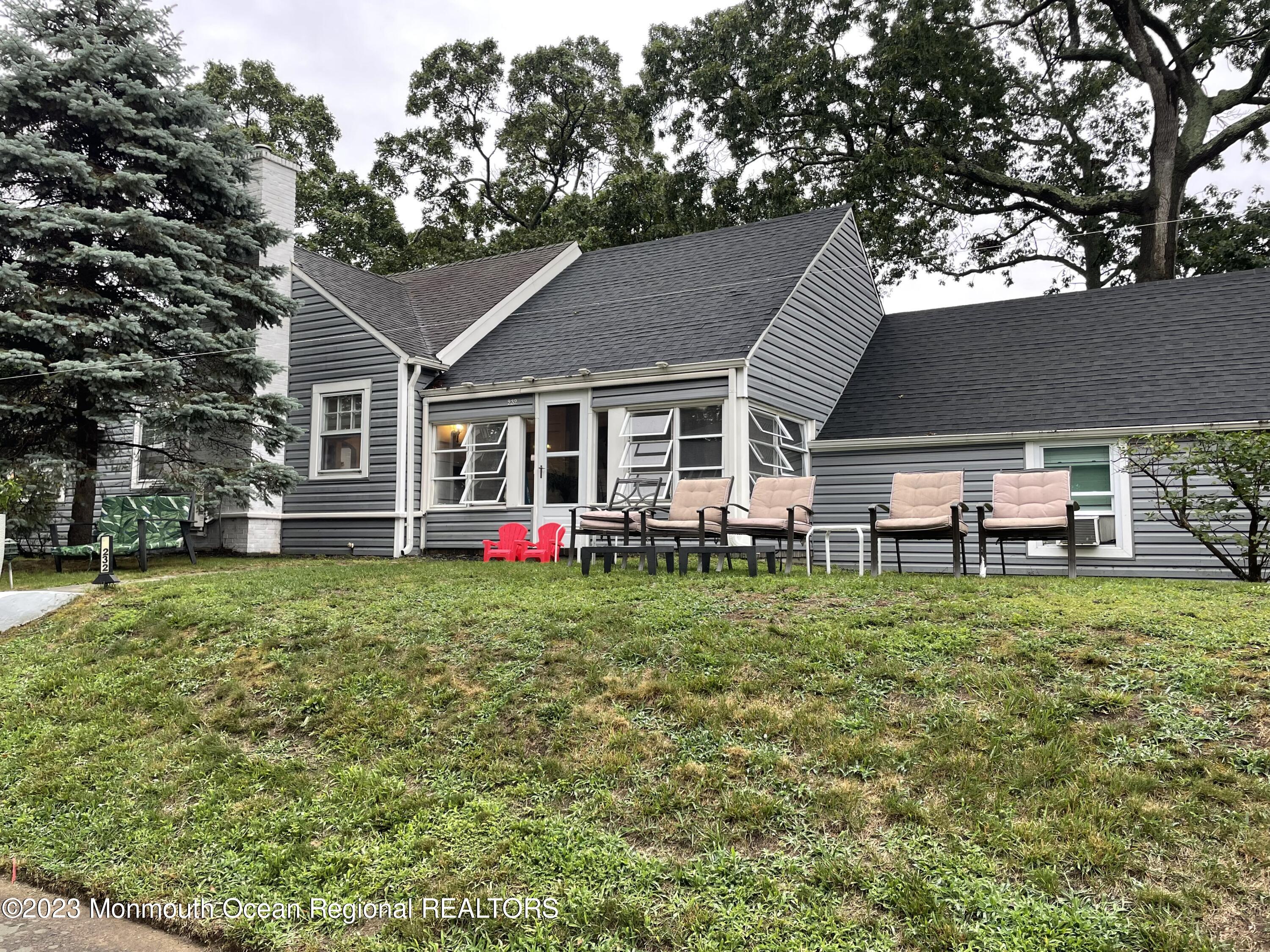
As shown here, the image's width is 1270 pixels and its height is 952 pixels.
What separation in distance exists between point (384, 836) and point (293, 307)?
37.4 ft

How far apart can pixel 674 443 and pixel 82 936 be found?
9.34 metres

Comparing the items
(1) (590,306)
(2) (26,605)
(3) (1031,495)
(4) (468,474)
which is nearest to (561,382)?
(4) (468,474)

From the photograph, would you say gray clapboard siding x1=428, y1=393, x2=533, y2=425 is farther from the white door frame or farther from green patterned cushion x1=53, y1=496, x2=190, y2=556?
green patterned cushion x1=53, y1=496, x2=190, y2=556

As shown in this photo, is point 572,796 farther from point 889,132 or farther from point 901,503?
point 889,132

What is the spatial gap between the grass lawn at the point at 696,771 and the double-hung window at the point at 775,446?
5.77 meters

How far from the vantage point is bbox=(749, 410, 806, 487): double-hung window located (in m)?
11.8

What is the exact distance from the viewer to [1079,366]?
13.1 metres

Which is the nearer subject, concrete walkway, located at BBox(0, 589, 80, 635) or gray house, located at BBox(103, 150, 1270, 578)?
concrete walkway, located at BBox(0, 589, 80, 635)

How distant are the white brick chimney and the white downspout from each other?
1896 mm

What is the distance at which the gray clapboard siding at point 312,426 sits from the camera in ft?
45.1

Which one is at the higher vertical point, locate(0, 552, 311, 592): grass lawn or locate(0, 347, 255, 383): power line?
locate(0, 347, 255, 383): power line

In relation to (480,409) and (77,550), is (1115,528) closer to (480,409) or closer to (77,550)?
(480,409)

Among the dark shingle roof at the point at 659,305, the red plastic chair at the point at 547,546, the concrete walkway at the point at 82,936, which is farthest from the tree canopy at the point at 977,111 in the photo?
the concrete walkway at the point at 82,936

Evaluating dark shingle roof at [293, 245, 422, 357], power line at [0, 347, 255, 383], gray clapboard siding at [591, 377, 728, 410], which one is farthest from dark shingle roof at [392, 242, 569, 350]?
power line at [0, 347, 255, 383]
